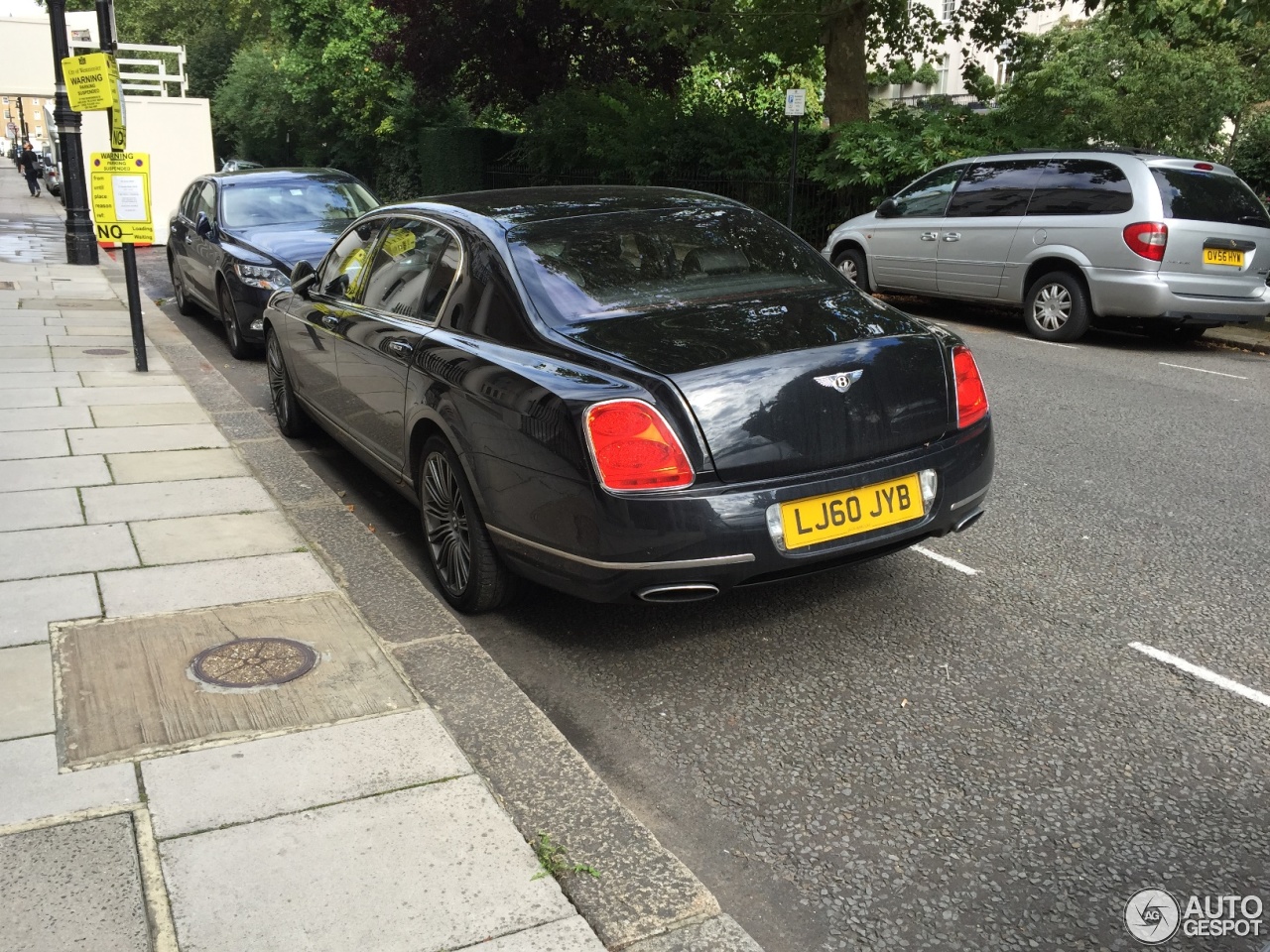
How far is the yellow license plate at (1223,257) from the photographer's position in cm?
1024

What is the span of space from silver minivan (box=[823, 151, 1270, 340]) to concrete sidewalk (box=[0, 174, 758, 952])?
8197mm

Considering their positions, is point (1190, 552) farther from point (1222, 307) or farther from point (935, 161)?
point (935, 161)

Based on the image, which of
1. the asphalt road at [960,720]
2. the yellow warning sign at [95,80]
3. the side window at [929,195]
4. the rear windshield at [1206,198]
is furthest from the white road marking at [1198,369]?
the yellow warning sign at [95,80]

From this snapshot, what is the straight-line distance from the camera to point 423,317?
4688 millimetres

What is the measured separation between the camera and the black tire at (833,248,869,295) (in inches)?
532

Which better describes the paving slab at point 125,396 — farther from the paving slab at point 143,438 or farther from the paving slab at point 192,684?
the paving slab at point 192,684

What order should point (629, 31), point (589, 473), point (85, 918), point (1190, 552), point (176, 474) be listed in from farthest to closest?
point (629, 31) → point (176, 474) → point (1190, 552) → point (589, 473) → point (85, 918)

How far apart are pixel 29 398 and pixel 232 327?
2.46m

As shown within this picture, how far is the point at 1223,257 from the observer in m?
10.3

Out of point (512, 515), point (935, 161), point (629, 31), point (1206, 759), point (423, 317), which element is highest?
point (629, 31)

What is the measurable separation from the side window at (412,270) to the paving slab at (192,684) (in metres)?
1.38

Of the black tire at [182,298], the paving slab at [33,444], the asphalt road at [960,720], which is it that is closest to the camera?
the asphalt road at [960,720]

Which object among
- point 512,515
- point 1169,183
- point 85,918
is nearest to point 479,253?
point 512,515

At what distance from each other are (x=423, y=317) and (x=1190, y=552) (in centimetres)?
345
